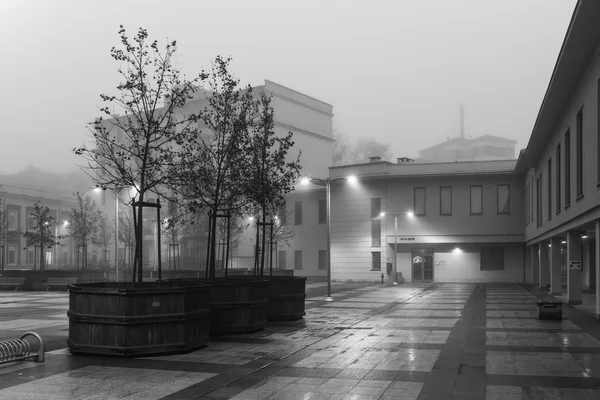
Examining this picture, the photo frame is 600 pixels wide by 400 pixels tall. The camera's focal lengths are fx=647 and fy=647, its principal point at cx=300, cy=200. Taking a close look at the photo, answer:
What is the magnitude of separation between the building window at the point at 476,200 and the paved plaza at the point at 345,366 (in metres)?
36.2

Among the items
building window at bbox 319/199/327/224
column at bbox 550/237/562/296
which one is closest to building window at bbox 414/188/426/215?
building window at bbox 319/199/327/224

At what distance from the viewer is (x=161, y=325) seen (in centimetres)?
1382

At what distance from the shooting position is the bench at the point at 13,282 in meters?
44.5

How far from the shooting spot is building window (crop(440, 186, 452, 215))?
189 ft

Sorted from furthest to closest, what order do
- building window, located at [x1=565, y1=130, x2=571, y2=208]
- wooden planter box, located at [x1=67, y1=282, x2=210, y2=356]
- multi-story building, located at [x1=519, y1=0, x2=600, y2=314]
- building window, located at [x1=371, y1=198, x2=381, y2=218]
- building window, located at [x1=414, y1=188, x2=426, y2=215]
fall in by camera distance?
building window, located at [x1=371, y1=198, x2=381, y2=218] → building window, located at [x1=414, y1=188, x2=426, y2=215] → building window, located at [x1=565, y1=130, x2=571, y2=208] → multi-story building, located at [x1=519, y1=0, x2=600, y2=314] → wooden planter box, located at [x1=67, y1=282, x2=210, y2=356]

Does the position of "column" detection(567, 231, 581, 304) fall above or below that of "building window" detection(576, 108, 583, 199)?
Answer: below

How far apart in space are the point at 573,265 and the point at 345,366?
19412mm

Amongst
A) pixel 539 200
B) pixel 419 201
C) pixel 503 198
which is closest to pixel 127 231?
pixel 419 201

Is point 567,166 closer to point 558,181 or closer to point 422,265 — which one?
point 558,181

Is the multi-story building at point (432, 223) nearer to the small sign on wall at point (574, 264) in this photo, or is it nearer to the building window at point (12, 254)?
the small sign on wall at point (574, 264)

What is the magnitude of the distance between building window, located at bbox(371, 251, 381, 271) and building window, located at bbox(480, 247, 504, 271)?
8.98m

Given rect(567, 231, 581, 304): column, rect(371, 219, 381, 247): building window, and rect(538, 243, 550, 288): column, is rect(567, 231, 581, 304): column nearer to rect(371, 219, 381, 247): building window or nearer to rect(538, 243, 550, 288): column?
rect(538, 243, 550, 288): column

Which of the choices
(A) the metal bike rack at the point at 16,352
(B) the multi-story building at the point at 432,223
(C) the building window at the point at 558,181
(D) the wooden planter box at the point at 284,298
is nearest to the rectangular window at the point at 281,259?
(B) the multi-story building at the point at 432,223

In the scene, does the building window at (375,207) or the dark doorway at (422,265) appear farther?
the building window at (375,207)
